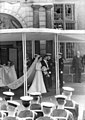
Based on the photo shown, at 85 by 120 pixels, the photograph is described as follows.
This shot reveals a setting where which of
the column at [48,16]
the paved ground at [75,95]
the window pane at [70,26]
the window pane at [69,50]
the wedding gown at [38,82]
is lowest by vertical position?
the paved ground at [75,95]

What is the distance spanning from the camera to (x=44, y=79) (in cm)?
1371

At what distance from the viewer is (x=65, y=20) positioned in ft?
65.0

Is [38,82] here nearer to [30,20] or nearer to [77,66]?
[77,66]

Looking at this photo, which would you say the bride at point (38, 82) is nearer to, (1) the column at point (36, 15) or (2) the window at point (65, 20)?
(1) the column at point (36, 15)

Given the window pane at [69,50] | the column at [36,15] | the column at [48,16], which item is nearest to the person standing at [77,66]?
the window pane at [69,50]

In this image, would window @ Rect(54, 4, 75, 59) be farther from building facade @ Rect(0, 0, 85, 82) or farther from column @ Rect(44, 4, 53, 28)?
column @ Rect(44, 4, 53, 28)

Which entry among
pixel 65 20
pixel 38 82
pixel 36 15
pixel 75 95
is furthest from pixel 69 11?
pixel 38 82

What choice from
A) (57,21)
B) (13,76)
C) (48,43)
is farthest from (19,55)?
(13,76)

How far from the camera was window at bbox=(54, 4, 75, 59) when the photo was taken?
1953 cm

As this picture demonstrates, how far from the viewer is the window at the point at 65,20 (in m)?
19.5

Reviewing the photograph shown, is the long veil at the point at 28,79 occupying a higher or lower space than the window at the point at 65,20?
lower

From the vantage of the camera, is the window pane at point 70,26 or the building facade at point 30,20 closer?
the building facade at point 30,20

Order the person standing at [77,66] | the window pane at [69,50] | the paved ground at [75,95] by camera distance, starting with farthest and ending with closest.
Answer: the window pane at [69,50]
the person standing at [77,66]
the paved ground at [75,95]

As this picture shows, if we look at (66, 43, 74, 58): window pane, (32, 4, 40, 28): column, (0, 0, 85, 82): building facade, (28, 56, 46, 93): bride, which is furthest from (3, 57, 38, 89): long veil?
(66, 43, 74, 58): window pane
